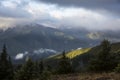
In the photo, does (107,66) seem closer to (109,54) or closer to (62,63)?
(109,54)

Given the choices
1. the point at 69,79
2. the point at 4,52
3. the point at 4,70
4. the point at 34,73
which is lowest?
the point at 69,79

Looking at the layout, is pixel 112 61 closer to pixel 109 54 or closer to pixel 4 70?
pixel 109 54

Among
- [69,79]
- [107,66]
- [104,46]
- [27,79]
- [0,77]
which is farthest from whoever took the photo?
[0,77]

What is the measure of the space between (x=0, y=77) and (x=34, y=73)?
1187 centimetres

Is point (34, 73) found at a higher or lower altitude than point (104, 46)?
lower

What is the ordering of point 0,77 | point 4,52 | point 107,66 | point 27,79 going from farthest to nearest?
point 4,52 < point 0,77 < point 107,66 < point 27,79

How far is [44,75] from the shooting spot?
25.5 m

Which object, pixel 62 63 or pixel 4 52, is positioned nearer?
pixel 62 63

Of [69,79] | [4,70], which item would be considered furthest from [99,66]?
[4,70]

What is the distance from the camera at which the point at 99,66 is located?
3338 cm

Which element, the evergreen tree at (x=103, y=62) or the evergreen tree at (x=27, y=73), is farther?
the evergreen tree at (x=103, y=62)

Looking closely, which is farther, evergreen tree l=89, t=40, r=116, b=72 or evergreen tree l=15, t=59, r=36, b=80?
evergreen tree l=89, t=40, r=116, b=72

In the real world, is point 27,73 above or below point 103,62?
below

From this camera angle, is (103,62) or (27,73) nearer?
(27,73)
